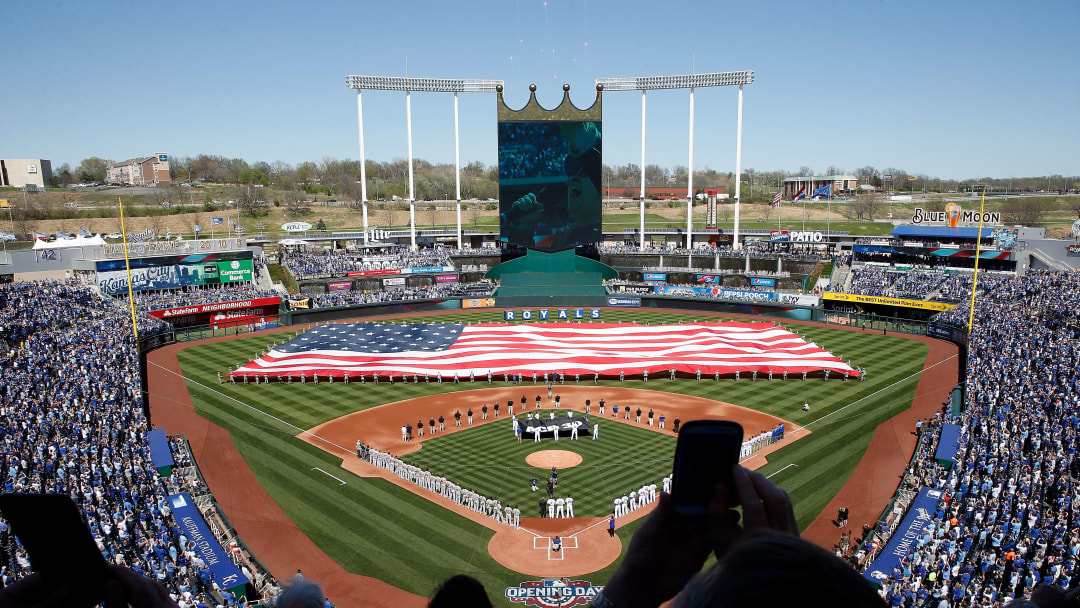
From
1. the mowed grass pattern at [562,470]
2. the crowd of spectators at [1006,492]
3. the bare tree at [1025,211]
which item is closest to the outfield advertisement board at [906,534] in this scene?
the crowd of spectators at [1006,492]

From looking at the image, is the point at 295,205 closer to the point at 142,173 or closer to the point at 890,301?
the point at 142,173

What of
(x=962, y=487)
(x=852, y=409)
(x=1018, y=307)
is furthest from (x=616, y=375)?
(x=1018, y=307)

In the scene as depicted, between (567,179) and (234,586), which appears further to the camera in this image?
(567,179)

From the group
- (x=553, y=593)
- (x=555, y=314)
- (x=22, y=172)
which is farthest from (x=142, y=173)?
(x=553, y=593)

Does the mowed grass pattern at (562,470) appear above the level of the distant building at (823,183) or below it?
below

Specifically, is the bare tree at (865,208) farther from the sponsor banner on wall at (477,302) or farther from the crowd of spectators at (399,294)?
the sponsor banner on wall at (477,302)

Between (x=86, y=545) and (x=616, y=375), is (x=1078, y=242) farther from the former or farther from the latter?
(x=86, y=545)
